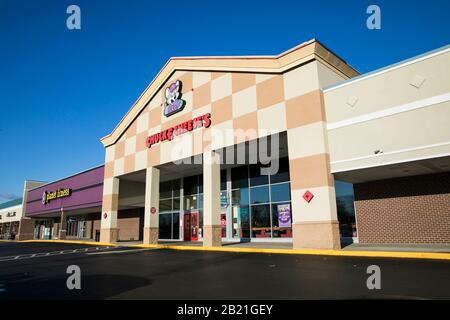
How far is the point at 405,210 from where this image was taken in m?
15.5

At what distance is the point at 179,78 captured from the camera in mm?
23312

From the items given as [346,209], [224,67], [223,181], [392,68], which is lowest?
[346,209]

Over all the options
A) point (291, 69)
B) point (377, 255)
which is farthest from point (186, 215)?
point (377, 255)

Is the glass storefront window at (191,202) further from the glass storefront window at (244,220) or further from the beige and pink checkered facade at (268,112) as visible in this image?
the beige and pink checkered facade at (268,112)

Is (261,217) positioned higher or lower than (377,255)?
higher

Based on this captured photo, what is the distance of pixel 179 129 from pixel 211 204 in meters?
6.15

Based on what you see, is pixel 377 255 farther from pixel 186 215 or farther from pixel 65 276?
pixel 186 215

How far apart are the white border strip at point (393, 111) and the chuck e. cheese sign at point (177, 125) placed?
842 centimetres

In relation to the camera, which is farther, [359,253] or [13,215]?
[13,215]

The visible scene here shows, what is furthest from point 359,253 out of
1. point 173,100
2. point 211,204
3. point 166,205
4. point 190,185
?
point 166,205

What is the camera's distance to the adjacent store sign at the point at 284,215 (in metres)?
19.8

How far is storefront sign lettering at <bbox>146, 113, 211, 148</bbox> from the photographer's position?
20028mm

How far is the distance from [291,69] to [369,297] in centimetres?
1300

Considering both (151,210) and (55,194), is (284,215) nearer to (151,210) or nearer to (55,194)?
(151,210)
